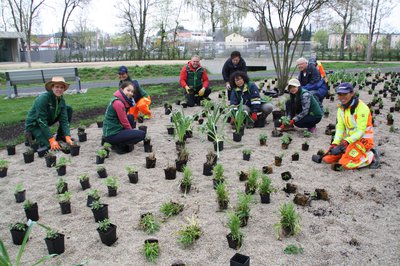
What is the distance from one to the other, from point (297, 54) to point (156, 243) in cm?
1774

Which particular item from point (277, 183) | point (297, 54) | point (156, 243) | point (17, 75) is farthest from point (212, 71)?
point (156, 243)

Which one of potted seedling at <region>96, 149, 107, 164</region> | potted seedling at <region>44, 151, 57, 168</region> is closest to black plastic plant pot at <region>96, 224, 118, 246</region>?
potted seedling at <region>96, 149, 107, 164</region>

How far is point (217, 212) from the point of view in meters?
3.81

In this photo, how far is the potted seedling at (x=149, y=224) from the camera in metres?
3.44

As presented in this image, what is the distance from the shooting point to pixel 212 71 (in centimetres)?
2150

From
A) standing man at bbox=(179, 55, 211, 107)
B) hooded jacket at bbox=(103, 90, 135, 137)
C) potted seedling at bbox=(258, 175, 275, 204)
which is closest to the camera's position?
potted seedling at bbox=(258, 175, 275, 204)

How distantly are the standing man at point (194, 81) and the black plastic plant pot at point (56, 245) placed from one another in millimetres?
6280

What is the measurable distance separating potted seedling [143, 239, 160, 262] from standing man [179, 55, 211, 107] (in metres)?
6.27

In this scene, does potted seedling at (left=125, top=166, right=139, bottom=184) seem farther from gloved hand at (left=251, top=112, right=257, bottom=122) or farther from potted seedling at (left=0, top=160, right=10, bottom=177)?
gloved hand at (left=251, top=112, right=257, bottom=122)

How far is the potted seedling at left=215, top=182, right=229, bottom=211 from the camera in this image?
376 cm

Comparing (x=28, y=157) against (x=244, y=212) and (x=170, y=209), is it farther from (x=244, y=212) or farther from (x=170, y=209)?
(x=244, y=212)

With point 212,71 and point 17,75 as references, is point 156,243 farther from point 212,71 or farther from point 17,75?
point 212,71

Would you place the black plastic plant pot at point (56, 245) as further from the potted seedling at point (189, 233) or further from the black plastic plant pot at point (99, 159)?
the black plastic plant pot at point (99, 159)

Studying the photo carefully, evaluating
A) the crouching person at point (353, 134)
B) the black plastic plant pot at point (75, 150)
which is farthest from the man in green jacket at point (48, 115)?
the crouching person at point (353, 134)
